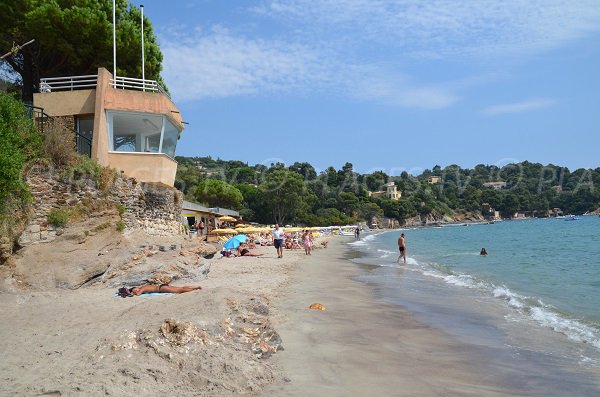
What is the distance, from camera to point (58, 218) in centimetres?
1180

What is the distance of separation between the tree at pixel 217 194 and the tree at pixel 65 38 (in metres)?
40.7

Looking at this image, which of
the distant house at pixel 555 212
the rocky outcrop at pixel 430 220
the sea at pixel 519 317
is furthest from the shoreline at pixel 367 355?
the distant house at pixel 555 212

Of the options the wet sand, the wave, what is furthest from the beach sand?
the wave

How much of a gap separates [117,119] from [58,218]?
579 cm

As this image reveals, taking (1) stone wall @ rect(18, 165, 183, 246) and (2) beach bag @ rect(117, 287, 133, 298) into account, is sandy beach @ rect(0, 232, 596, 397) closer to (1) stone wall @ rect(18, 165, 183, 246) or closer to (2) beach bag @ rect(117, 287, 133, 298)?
(2) beach bag @ rect(117, 287, 133, 298)

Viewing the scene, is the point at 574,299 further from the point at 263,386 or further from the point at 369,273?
the point at 263,386

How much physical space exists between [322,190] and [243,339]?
104 meters

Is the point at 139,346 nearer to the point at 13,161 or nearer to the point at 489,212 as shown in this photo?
the point at 13,161

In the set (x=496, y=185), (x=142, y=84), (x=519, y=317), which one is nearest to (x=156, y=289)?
(x=519, y=317)

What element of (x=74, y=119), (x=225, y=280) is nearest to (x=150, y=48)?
(x=74, y=119)

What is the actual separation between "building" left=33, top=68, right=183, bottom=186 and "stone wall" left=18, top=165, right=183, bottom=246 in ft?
2.95

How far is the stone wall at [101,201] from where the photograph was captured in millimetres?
11703

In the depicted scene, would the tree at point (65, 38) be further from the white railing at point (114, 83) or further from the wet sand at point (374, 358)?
the wet sand at point (374, 358)

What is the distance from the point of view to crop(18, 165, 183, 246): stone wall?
38.4 ft
